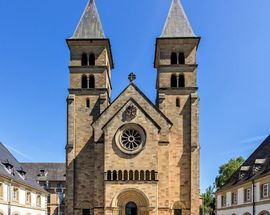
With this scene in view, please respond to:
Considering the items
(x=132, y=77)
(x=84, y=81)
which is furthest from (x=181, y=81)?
(x=84, y=81)

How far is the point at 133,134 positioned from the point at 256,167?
15.0m

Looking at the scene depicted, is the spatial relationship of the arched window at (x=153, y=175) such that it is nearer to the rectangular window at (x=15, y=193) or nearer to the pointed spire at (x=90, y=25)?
the rectangular window at (x=15, y=193)

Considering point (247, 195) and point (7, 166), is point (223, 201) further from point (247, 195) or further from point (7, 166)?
point (7, 166)

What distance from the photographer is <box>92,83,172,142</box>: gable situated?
156 ft

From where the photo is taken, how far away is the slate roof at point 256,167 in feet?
130

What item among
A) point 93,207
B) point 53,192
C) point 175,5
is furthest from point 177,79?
point 53,192

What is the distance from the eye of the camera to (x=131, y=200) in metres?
45.8

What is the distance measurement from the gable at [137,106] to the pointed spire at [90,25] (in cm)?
938

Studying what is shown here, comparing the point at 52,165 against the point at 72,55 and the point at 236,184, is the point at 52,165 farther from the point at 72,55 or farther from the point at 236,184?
the point at 236,184

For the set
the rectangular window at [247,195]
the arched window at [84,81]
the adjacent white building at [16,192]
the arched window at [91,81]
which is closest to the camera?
the adjacent white building at [16,192]

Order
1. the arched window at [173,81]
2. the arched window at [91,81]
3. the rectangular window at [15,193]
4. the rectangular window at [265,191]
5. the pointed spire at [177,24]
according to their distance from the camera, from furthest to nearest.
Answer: the pointed spire at [177,24] < the arched window at [91,81] < the arched window at [173,81] < the rectangular window at [15,193] < the rectangular window at [265,191]

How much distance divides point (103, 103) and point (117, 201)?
1289cm

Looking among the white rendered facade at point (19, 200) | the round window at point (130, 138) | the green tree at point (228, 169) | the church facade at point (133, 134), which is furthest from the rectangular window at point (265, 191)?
the green tree at point (228, 169)

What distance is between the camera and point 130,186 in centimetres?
4519
